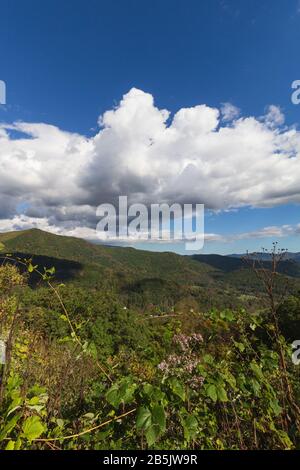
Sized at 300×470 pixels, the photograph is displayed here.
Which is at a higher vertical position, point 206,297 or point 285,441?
point 285,441

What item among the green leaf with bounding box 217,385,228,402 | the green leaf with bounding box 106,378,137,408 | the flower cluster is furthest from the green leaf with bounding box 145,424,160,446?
the flower cluster

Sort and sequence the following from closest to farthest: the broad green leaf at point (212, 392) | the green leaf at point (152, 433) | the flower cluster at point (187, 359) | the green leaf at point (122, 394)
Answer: the green leaf at point (152, 433)
the green leaf at point (122, 394)
the broad green leaf at point (212, 392)
the flower cluster at point (187, 359)

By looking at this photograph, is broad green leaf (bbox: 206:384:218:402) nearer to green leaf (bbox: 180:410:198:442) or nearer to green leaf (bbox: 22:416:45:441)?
green leaf (bbox: 180:410:198:442)

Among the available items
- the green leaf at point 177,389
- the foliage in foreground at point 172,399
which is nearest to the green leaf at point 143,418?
the foliage in foreground at point 172,399

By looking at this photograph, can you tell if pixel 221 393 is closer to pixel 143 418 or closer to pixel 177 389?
pixel 177 389

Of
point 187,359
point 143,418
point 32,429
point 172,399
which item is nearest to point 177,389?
point 172,399

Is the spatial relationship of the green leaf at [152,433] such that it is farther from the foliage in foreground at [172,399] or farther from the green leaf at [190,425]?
the green leaf at [190,425]

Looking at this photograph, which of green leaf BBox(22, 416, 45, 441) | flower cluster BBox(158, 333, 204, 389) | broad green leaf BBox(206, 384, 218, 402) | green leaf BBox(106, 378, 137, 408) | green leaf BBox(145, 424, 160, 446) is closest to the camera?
green leaf BBox(22, 416, 45, 441)

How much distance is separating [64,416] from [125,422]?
2.44 ft

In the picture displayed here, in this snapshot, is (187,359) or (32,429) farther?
(187,359)

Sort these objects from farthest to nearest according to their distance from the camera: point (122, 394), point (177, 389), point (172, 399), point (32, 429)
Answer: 1. point (172, 399)
2. point (177, 389)
3. point (122, 394)
4. point (32, 429)

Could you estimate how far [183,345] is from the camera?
121 inches
